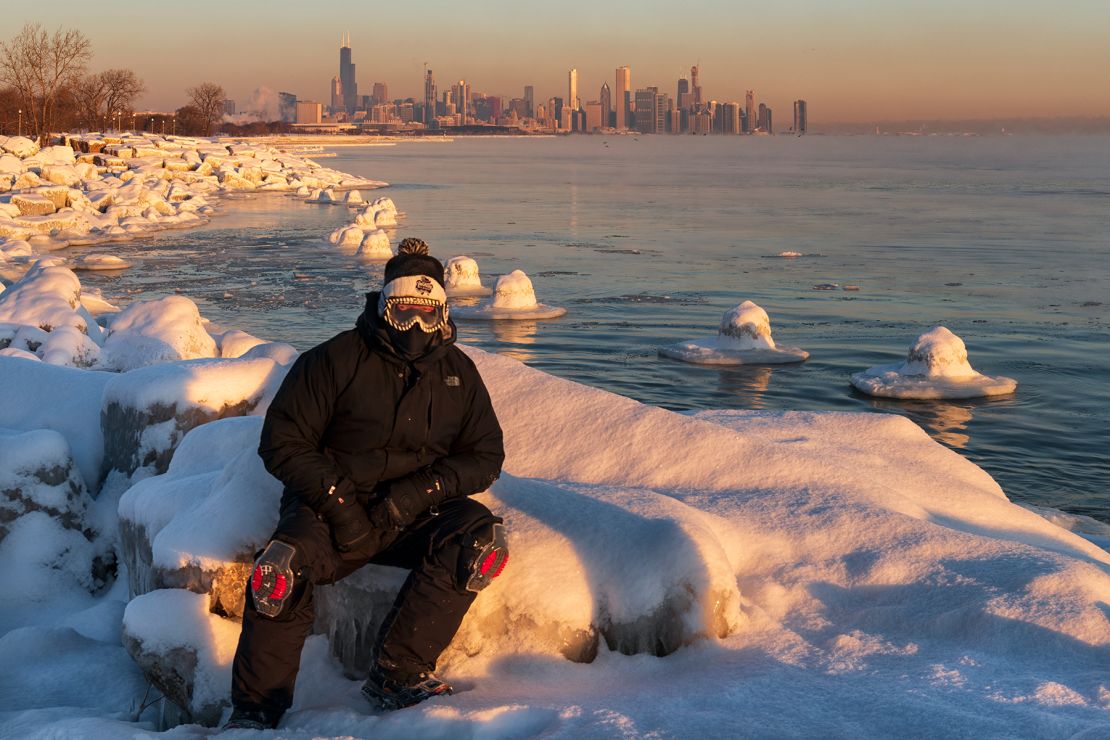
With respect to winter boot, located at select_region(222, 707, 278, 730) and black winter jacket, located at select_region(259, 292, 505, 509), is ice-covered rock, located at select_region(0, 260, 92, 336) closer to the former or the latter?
black winter jacket, located at select_region(259, 292, 505, 509)

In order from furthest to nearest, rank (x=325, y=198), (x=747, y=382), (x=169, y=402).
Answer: (x=325, y=198)
(x=747, y=382)
(x=169, y=402)

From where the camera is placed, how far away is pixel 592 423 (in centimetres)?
632

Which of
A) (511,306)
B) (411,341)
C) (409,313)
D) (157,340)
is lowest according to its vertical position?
(511,306)

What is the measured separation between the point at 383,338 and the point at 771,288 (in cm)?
2167

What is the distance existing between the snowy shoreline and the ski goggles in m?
0.97

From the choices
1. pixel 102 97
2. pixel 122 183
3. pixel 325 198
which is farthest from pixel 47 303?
pixel 102 97

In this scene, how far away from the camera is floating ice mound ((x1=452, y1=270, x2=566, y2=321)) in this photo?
21.5m

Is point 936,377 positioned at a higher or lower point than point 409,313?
lower

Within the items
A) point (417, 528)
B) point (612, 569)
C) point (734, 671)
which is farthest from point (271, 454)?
point (734, 671)

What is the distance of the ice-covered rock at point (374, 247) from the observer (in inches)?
1189

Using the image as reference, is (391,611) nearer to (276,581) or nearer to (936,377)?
(276,581)

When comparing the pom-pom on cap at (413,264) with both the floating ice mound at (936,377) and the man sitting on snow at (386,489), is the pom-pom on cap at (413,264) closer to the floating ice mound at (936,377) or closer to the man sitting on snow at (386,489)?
the man sitting on snow at (386,489)

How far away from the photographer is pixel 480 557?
4406mm

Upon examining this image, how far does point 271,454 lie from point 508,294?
17.3 m
